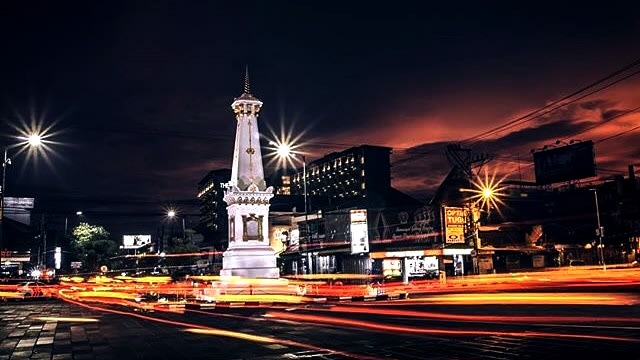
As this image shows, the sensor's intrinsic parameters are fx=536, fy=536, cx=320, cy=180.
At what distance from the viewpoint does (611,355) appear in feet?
32.7

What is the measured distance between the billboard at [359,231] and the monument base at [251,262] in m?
22.0

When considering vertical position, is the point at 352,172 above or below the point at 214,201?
above

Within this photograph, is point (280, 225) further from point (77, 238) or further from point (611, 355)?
point (611, 355)

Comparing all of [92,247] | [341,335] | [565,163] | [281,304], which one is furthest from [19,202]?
[341,335]

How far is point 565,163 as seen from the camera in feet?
191

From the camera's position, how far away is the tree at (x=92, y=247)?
91188 mm

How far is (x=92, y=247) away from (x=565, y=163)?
74944 mm

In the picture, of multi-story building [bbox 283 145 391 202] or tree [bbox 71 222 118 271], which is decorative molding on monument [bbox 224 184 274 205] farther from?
multi-story building [bbox 283 145 391 202]

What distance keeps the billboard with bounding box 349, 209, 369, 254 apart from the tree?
172 feet

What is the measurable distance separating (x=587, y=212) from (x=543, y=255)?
7982 mm

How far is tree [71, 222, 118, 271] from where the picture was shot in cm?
9119

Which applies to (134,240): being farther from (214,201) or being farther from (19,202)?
(19,202)

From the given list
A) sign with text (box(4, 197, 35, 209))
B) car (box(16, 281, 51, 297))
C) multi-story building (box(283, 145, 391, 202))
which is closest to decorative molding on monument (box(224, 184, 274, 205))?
car (box(16, 281, 51, 297))

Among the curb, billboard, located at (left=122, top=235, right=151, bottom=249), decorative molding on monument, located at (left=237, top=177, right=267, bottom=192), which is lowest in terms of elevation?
the curb
